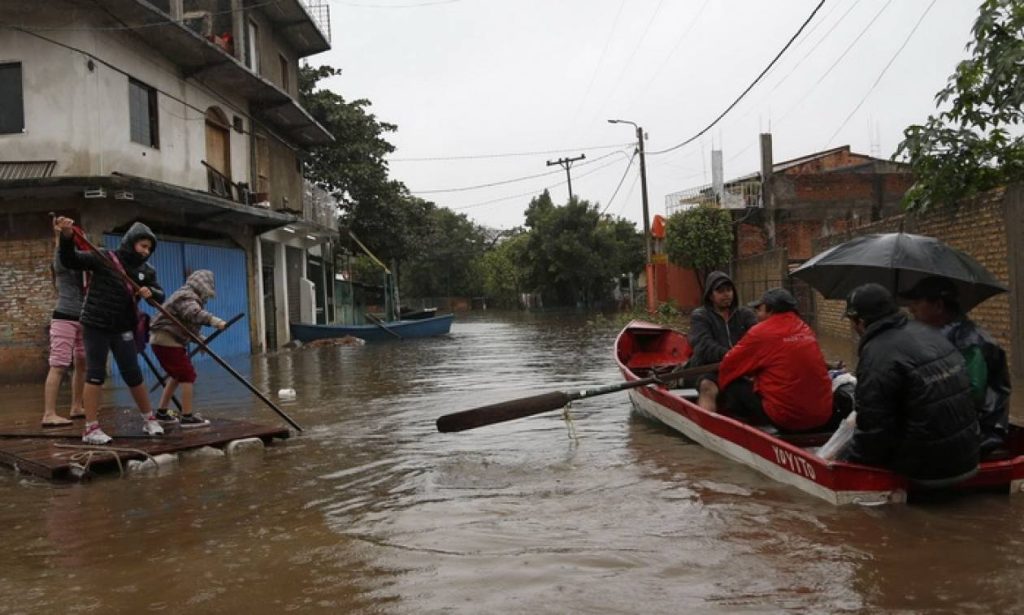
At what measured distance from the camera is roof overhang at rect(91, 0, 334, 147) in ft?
48.1

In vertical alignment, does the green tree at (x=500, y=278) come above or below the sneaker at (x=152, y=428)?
above

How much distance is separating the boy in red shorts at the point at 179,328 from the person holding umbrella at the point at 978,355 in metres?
5.55

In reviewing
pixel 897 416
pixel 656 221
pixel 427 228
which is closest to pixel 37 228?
pixel 897 416

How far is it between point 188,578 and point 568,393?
3.91 meters

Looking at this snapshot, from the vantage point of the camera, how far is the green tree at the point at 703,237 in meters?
31.2

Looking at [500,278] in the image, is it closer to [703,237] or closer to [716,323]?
[703,237]

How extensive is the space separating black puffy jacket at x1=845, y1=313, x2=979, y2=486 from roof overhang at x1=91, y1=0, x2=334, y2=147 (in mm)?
14029

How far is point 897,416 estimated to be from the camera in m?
4.48

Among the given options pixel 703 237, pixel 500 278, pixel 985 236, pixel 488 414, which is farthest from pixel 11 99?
pixel 500 278

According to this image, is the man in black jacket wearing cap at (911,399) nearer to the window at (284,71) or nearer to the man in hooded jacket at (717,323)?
the man in hooded jacket at (717,323)

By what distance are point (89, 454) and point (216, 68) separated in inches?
541

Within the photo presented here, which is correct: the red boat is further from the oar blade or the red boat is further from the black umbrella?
the oar blade

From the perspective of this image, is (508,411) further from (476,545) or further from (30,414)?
(30,414)

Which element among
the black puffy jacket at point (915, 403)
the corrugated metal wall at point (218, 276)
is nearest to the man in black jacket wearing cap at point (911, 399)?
the black puffy jacket at point (915, 403)
